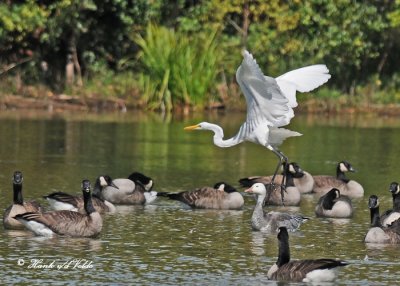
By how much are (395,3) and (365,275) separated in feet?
107

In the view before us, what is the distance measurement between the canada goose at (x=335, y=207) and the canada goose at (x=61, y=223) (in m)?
4.25

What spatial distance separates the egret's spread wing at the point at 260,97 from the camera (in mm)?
18375

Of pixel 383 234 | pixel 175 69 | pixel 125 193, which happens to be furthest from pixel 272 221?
pixel 175 69

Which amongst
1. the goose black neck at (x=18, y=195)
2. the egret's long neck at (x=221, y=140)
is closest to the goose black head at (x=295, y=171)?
the egret's long neck at (x=221, y=140)

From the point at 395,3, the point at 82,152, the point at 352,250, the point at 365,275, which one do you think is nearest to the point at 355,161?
the point at 82,152

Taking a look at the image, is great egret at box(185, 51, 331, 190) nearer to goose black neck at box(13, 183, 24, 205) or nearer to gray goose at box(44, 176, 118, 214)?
gray goose at box(44, 176, 118, 214)

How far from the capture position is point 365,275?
48.8 ft

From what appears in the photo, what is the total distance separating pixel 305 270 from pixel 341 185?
9.29 meters

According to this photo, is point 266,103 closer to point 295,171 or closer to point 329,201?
point 329,201

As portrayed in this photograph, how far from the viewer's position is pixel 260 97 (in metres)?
19.5

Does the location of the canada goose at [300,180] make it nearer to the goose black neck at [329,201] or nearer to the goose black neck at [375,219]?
the goose black neck at [329,201]

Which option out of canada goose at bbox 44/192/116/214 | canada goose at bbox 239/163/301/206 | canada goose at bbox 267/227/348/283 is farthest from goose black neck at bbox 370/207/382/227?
canada goose at bbox 44/192/116/214

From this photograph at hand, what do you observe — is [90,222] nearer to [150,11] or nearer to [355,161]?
[355,161]

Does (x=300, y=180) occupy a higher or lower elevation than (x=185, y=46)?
lower
